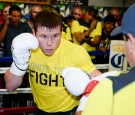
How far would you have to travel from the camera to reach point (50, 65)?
6.08 feet

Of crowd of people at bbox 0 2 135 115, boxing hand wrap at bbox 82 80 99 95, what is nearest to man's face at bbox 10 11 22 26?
crowd of people at bbox 0 2 135 115

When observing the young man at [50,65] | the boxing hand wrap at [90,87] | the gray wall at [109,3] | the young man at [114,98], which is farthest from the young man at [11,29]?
the young man at [114,98]

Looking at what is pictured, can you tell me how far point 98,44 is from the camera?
3.67m

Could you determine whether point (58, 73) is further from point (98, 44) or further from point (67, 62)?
point (98, 44)

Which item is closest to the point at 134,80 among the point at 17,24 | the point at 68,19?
the point at 17,24

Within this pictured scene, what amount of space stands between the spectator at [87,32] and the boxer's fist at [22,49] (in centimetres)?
193

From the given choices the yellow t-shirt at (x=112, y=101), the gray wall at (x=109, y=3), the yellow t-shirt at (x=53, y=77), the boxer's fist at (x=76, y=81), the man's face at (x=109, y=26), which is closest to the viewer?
the yellow t-shirt at (x=112, y=101)

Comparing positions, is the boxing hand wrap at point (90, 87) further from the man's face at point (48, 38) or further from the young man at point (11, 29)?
the young man at point (11, 29)

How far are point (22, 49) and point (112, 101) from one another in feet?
3.07

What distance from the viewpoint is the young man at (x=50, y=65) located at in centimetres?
172

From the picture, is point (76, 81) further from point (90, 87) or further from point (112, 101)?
point (112, 101)

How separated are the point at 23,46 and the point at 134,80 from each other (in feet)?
3.05

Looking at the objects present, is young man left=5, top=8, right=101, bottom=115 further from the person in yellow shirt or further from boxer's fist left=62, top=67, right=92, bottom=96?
the person in yellow shirt

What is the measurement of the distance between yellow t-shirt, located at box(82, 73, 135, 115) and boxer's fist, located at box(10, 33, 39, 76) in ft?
2.92
